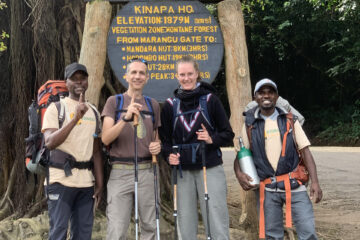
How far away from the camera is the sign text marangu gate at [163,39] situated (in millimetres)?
4855

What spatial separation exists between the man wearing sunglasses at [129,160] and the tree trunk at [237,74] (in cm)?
138

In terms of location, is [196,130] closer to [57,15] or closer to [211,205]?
[211,205]

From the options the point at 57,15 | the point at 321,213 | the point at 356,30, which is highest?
the point at 356,30

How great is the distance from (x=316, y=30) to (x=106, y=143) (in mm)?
21347

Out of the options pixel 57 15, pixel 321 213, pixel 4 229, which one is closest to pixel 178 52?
pixel 57 15

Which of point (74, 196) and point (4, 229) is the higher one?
point (74, 196)

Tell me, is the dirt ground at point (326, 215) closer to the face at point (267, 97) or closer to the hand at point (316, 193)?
the hand at point (316, 193)

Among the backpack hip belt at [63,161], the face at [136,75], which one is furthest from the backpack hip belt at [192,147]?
the backpack hip belt at [63,161]

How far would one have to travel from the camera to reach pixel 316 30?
23.1 meters

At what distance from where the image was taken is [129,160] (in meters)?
3.83

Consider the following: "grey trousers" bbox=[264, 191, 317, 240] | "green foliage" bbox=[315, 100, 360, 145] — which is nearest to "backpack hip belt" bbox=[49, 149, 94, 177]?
"grey trousers" bbox=[264, 191, 317, 240]

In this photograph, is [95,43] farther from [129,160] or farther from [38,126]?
[129,160]

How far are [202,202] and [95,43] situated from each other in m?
2.14

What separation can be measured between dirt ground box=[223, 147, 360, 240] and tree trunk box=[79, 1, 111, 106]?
9.68 feet
